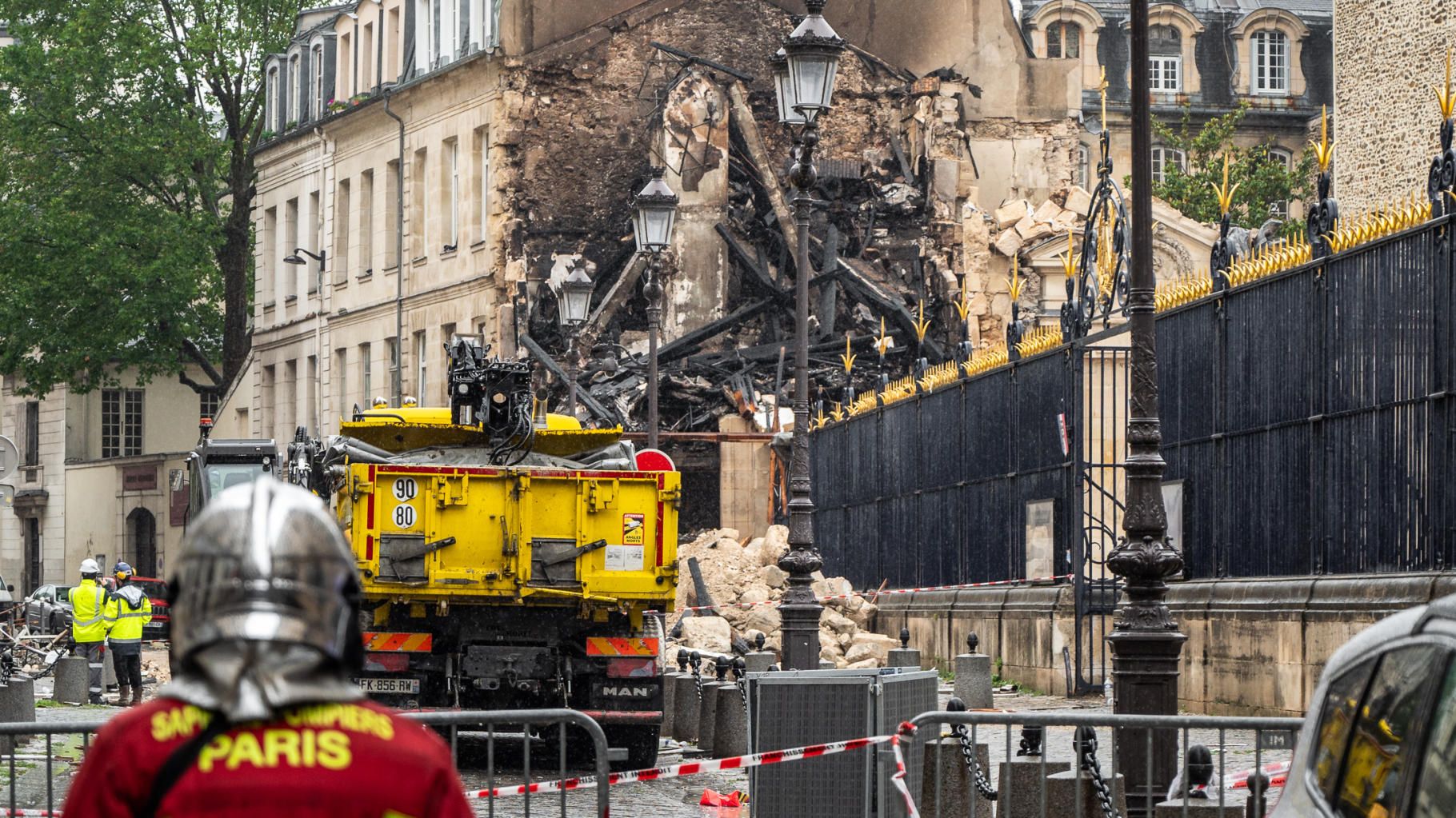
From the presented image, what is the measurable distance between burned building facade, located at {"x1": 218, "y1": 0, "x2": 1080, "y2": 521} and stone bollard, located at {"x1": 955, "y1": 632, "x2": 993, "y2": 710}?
2330 centimetres

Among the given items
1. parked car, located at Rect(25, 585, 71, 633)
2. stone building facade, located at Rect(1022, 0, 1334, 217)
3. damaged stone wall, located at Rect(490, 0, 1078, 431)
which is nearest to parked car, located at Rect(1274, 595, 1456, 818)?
damaged stone wall, located at Rect(490, 0, 1078, 431)

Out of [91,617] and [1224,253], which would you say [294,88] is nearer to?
[91,617]

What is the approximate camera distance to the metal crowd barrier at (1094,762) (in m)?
9.34

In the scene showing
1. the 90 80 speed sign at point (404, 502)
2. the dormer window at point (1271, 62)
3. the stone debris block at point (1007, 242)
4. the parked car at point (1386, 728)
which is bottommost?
the parked car at point (1386, 728)

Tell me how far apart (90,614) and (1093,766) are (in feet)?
71.3

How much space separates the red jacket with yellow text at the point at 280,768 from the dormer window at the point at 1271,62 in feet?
257

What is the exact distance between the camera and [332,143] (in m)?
59.3

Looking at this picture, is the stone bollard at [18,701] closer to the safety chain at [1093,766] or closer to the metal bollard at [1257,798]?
the safety chain at [1093,766]

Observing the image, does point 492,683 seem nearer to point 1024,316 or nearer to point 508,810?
point 508,810

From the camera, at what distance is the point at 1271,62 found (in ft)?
263

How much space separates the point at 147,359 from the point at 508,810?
2089 inches

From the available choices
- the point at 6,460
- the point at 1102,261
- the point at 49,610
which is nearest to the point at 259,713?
the point at 6,460

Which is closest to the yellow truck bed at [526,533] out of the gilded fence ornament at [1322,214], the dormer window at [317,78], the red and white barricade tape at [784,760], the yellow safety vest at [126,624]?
the gilded fence ornament at [1322,214]

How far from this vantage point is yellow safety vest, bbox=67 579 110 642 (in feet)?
98.6
